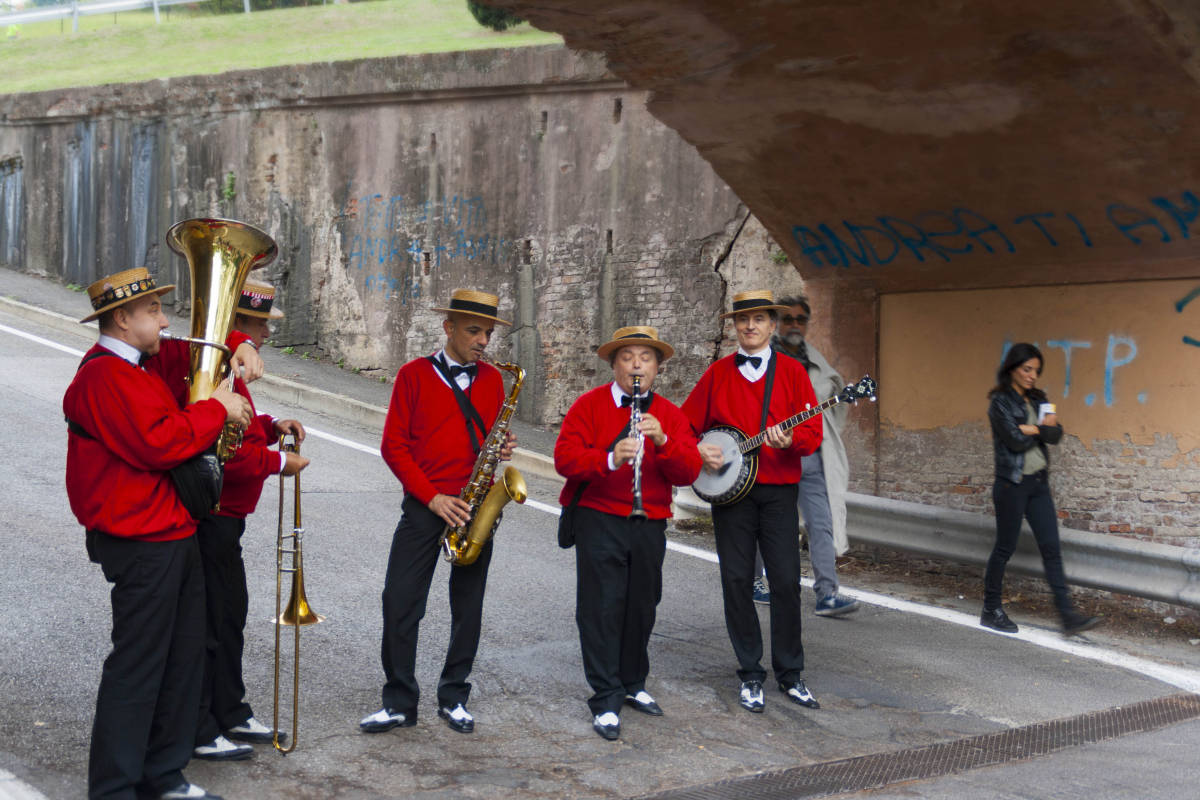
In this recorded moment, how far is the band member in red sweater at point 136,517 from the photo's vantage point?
422cm

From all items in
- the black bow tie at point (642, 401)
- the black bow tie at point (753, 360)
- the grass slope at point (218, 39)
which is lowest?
the black bow tie at point (642, 401)

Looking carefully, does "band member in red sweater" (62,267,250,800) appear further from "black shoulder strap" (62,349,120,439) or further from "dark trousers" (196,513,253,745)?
"dark trousers" (196,513,253,745)

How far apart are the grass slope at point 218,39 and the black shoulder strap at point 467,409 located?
18.9 meters

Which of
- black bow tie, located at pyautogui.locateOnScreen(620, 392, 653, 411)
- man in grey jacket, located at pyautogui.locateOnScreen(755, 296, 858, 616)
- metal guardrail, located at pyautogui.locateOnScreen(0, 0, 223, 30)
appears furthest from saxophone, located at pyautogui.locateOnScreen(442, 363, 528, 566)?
metal guardrail, located at pyautogui.locateOnScreen(0, 0, 223, 30)

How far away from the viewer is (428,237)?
15547 mm

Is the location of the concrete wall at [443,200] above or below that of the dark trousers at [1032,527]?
above

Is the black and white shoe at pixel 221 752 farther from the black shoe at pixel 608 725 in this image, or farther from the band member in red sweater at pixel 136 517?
the black shoe at pixel 608 725

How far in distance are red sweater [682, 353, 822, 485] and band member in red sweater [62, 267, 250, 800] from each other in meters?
2.55

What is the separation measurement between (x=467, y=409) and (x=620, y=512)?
83 cm

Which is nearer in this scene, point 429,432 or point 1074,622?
point 429,432

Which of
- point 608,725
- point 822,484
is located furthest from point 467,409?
point 822,484

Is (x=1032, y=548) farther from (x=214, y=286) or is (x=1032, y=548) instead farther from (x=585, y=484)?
(x=214, y=286)

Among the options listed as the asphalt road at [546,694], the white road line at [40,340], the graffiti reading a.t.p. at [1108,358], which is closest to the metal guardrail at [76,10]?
the white road line at [40,340]

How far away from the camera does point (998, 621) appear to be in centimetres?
739
